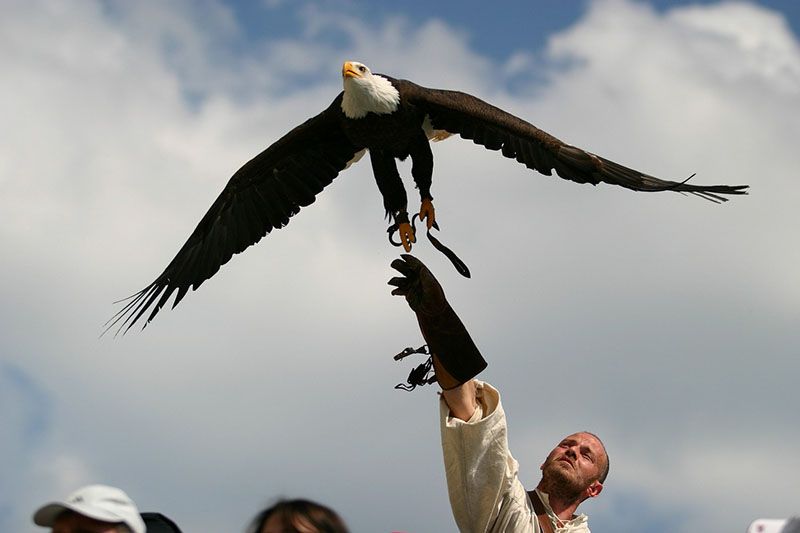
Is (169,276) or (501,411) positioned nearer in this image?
(501,411)

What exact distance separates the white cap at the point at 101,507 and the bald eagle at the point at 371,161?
2943 mm

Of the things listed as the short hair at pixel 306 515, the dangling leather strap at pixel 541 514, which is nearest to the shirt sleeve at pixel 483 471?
the dangling leather strap at pixel 541 514

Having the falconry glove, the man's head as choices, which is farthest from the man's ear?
the falconry glove

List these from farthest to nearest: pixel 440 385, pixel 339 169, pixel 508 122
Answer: pixel 339 169, pixel 508 122, pixel 440 385

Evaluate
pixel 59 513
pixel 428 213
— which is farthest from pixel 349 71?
pixel 59 513

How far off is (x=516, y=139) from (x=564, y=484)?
7.26ft

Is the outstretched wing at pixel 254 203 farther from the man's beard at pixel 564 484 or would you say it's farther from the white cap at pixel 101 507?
the white cap at pixel 101 507

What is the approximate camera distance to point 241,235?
26.5ft

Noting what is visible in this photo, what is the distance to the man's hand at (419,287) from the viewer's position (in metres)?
5.42

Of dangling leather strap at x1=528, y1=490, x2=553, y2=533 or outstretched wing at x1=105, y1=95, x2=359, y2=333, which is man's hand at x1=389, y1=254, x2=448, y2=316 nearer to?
dangling leather strap at x1=528, y1=490, x2=553, y2=533

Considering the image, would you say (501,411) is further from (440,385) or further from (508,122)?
(508,122)

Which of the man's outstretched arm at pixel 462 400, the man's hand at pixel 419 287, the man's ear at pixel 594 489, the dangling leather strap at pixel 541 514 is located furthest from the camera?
the man's ear at pixel 594 489

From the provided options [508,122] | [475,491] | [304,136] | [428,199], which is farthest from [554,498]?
[304,136]

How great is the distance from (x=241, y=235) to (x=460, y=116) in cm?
162
